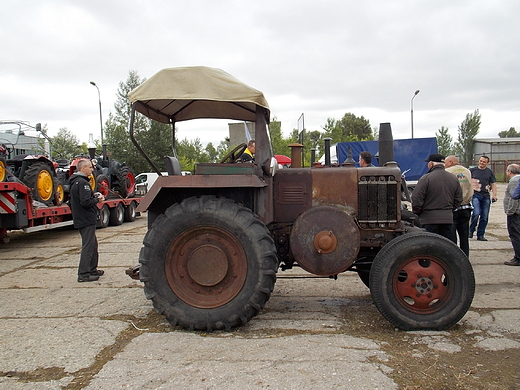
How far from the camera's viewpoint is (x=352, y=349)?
11.9 feet

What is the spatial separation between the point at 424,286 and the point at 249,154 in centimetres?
226

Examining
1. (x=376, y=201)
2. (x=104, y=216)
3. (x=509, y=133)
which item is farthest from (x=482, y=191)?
(x=509, y=133)

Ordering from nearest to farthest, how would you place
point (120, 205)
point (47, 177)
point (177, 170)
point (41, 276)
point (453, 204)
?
point (177, 170)
point (453, 204)
point (41, 276)
point (47, 177)
point (120, 205)

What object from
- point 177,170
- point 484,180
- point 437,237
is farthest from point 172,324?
point 484,180

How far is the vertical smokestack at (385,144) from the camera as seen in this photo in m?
5.35

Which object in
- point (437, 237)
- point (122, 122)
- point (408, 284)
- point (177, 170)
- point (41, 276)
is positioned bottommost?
point (41, 276)

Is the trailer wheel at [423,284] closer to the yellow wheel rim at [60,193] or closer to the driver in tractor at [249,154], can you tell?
the driver in tractor at [249,154]

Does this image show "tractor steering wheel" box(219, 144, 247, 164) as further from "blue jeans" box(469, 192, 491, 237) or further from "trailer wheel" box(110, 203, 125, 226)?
"trailer wheel" box(110, 203, 125, 226)

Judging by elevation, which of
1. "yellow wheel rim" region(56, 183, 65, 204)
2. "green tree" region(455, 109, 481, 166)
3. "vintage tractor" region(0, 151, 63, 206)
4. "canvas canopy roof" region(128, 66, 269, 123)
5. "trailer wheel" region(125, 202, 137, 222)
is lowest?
"trailer wheel" region(125, 202, 137, 222)

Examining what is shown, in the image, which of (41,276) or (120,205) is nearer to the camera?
(41,276)

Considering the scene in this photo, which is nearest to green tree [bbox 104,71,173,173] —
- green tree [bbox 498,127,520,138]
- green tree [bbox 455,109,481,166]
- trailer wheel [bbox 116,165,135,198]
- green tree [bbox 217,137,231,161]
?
trailer wheel [bbox 116,165,135,198]

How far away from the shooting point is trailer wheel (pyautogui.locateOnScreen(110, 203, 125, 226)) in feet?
46.8

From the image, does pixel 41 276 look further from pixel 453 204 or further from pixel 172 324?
pixel 453 204

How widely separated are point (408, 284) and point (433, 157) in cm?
239
